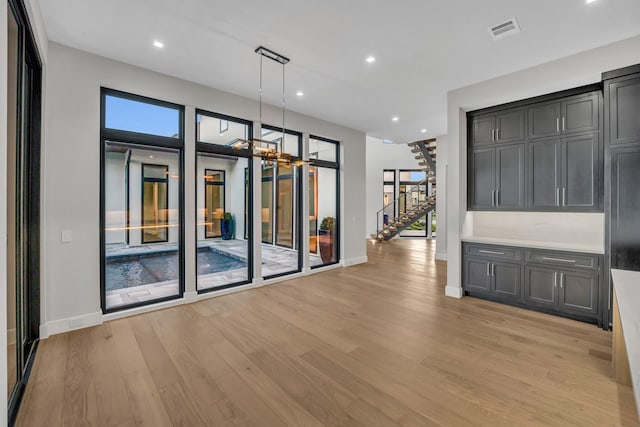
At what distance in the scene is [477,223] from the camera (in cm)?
498

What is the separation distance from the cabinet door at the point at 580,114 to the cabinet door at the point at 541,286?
1.89 metres

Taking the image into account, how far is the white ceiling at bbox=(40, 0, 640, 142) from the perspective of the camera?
2.74 metres

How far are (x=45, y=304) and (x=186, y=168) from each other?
7.38 feet

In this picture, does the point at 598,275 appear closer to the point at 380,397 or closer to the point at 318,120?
the point at 380,397

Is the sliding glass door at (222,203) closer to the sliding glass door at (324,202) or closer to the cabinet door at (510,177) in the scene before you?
the sliding glass door at (324,202)

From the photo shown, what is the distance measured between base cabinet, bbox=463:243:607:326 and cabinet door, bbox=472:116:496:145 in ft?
5.37

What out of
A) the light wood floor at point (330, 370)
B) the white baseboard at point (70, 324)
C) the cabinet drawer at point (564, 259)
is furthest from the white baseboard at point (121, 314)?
the cabinet drawer at point (564, 259)

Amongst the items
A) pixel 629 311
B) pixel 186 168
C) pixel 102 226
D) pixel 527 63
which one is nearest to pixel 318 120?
pixel 186 168

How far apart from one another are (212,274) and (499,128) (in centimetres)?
520

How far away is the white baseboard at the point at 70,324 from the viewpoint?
319 centimetres

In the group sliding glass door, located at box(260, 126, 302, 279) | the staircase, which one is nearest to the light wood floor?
sliding glass door, located at box(260, 126, 302, 279)

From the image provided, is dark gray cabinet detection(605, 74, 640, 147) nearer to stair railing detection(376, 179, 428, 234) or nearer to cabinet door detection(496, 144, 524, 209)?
cabinet door detection(496, 144, 524, 209)

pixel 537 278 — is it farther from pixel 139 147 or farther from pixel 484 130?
pixel 139 147

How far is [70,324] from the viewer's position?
3.35 meters
